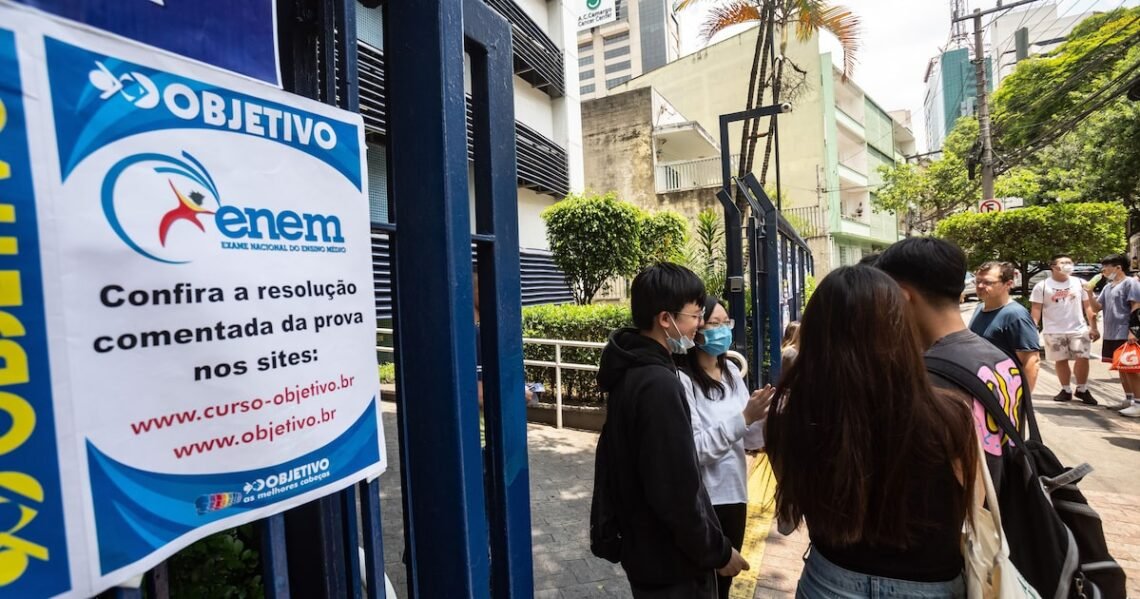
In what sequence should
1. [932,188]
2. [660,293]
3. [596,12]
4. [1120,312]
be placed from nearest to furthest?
[660,293], [1120,312], [596,12], [932,188]

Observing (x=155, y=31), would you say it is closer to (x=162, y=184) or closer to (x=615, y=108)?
(x=162, y=184)

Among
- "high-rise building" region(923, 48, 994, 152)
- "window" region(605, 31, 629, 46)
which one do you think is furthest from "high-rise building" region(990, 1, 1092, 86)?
"window" region(605, 31, 629, 46)

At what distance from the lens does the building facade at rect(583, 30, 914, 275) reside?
60.3 ft

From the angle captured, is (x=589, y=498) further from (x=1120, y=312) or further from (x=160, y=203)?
(x=1120, y=312)

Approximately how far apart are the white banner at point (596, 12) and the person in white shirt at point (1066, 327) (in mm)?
11639

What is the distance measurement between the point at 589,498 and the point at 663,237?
709 cm

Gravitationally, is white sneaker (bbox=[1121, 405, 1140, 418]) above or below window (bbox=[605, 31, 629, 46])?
below

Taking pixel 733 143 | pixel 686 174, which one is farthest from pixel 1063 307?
pixel 733 143

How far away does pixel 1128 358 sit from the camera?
6508mm

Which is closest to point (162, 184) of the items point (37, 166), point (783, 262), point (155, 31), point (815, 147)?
point (37, 166)

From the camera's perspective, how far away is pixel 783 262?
254 inches

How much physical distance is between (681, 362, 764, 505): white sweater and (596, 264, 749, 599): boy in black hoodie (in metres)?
0.47

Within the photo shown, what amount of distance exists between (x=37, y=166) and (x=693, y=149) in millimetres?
22029

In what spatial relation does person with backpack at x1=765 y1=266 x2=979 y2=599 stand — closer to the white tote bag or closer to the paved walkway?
the white tote bag
